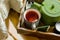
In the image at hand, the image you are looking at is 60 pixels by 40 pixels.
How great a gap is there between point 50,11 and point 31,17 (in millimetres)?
131

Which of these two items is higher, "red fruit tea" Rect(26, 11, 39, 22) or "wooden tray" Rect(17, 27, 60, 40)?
"red fruit tea" Rect(26, 11, 39, 22)

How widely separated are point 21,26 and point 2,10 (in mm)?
187

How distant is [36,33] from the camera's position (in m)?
1.01

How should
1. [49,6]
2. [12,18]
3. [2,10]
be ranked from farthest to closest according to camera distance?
[12,18]
[49,6]
[2,10]

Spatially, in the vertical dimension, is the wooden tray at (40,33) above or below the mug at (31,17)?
below

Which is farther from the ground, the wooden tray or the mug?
the mug

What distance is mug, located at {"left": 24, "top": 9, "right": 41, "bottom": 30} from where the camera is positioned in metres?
1.01

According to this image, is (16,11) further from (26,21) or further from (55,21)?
(55,21)

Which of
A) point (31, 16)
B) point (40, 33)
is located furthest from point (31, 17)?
point (40, 33)

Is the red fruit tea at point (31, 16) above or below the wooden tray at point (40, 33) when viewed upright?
above

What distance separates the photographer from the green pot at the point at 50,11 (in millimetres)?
1018

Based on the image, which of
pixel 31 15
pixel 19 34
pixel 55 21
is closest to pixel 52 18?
pixel 55 21

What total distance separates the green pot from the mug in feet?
0.15

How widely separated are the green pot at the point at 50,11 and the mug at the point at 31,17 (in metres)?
0.05
